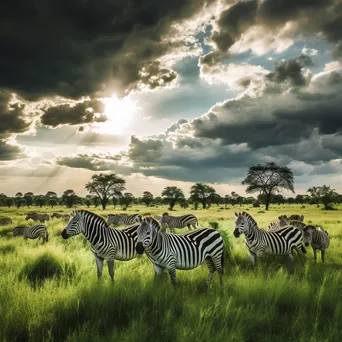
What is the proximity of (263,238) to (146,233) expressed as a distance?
18.4 feet

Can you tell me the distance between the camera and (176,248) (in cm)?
720

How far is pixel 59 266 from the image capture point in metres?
9.11

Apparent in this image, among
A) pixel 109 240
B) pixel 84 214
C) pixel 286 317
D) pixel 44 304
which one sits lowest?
pixel 286 317

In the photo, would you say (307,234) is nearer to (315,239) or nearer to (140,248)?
(315,239)

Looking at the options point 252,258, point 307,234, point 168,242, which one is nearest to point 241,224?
point 252,258

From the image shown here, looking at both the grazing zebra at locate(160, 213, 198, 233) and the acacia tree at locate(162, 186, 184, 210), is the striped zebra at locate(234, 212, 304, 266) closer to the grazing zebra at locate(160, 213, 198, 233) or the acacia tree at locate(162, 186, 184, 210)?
the grazing zebra at locate(160, 213, 198, 233)

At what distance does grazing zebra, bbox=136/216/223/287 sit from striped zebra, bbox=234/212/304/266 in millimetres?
1315

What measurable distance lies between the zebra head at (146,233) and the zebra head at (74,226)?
2019 mm

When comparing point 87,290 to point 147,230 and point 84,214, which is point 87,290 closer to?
point 147,230

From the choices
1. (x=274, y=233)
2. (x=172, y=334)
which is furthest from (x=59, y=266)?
(x=274, y=233)

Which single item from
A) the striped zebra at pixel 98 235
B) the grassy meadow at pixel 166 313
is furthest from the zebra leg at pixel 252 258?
the striped zebra at pixel 98 235

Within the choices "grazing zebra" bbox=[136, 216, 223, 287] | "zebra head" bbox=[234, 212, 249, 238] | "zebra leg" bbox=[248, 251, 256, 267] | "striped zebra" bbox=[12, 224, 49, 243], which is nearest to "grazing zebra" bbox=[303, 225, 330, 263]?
"zebra leg" bbox=[248, 251, 256, 267]

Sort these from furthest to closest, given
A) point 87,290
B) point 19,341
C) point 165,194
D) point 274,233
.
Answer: point 165,194 → point 274,233 → point 87,290 → point 19,341

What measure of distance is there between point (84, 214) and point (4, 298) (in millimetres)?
2821
